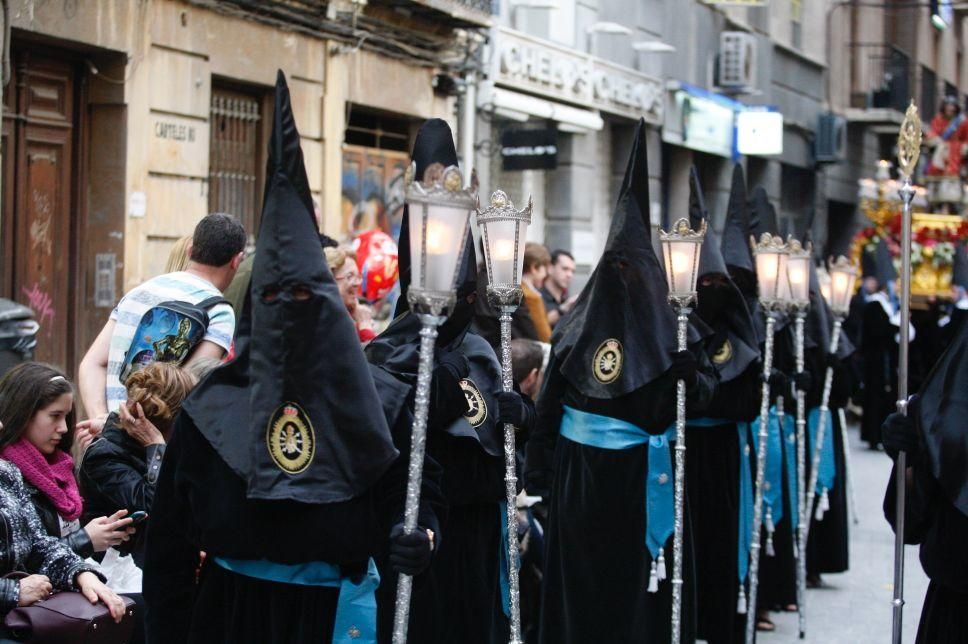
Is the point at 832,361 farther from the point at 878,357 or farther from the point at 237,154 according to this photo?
the point at 878,357

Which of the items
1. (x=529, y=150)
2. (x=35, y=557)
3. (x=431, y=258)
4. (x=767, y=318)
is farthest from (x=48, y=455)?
(x=529, y=150)

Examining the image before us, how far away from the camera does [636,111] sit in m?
23.0

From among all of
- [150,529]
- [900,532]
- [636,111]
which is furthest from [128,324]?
[636,111]

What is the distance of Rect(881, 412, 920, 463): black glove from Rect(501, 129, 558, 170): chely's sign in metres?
12.5

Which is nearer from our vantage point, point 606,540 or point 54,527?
point 54,527

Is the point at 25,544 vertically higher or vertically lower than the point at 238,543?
lower

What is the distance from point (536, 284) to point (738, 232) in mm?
2781

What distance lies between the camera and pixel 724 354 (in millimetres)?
8758

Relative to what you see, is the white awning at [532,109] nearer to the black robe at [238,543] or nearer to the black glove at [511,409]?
the black glove at [511,409]

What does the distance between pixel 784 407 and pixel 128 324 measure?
16.4 feet

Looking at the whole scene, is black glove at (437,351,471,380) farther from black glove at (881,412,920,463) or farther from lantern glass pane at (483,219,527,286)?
black glove at (881,412,920,463)

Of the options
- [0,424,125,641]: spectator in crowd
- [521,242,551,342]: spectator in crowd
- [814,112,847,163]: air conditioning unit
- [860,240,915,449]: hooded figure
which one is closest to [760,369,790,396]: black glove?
[521,242,551,342]: spectator in crowd

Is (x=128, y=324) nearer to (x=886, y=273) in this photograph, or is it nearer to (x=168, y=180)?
(x=168, y=180)

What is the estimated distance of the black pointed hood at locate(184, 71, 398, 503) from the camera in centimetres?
416
